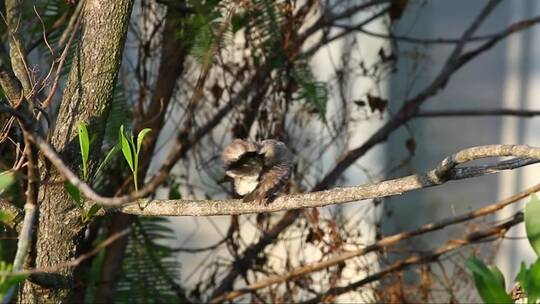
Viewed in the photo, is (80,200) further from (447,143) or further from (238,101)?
(447,143)

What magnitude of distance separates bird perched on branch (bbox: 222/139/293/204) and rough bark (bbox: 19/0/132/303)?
11.8 inches

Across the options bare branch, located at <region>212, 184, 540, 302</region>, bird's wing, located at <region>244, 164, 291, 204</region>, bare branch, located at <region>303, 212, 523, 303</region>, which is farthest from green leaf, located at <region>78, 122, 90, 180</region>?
bare branch, located at <region>303, 212, 523, 303</region>

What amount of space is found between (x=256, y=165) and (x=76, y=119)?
1.39 ft

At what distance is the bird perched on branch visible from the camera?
224 cm

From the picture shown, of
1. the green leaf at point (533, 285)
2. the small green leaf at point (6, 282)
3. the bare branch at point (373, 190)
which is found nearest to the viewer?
the small green leaf at point (6, 282)

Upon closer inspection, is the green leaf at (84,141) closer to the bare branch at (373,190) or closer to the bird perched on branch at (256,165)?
the bare branch at (373,190)

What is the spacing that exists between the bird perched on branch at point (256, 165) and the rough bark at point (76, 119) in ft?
0.98

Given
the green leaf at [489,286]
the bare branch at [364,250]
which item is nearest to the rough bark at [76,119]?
the green leaf at [489,286]

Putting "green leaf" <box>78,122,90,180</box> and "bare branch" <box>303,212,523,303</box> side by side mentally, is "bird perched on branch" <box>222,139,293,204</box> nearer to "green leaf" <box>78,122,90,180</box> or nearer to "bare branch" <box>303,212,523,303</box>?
"green leaf" <box>78,122,90,180</box>

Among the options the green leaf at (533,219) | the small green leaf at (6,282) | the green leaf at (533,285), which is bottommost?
the small green leaf at (6,282)

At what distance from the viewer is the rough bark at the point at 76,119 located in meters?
2.11

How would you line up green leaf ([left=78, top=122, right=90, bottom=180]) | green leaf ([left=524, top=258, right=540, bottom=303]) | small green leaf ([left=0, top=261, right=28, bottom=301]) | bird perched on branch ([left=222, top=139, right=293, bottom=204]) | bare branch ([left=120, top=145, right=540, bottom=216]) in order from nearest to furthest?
small green leaf ([left=0, top=261, right=28, bottom=301]) < bare branch ([left=120, top=145, right=540, bottom=216]) < green leaf ([left=78, top=122, right=90, bottom=180]) < green leaf ([left=524, top=258, right=540, bottom=303]) < bird perched on branch ([left=222, top=139, right=293, bottom=204])

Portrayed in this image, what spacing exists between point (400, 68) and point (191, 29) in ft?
4.72

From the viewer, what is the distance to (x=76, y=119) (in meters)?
2.14
